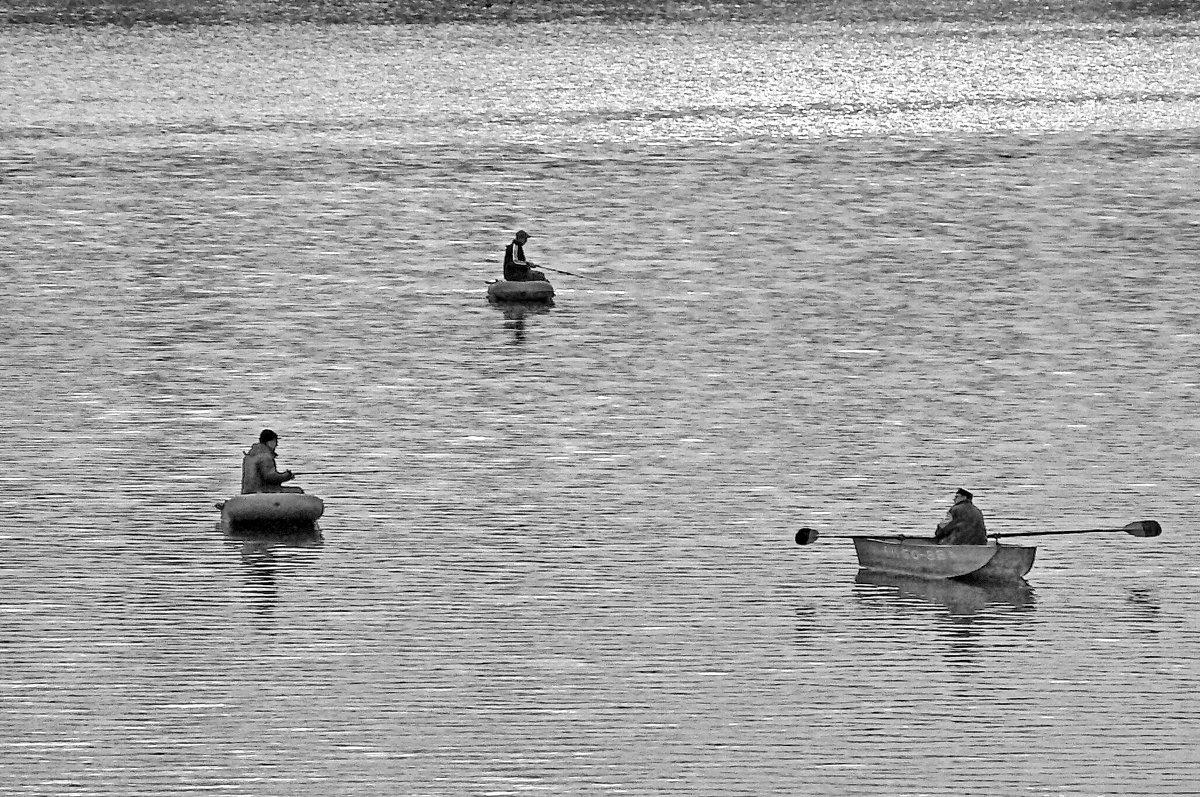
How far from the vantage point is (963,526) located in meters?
37.8

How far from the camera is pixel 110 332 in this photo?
65.9 meters

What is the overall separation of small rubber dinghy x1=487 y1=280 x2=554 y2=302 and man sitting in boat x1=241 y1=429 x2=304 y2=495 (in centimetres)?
2856

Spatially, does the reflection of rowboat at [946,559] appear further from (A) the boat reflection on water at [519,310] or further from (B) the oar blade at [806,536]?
(A) the boat reflection on water at [519,310]

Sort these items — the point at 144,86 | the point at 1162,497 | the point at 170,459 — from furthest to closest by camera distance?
the point at 144,86
the point at 170,459
the point at 1162,497

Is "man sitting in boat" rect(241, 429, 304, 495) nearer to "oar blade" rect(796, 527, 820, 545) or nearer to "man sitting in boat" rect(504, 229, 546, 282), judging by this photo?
"oar blade" rect(796, 527, 820, 545)

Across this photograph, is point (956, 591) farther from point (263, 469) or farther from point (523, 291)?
point (523, 291)

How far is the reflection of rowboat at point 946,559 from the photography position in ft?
123

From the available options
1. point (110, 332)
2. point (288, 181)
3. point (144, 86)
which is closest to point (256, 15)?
point (144, 86)

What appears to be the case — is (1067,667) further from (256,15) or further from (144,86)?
(256,15)

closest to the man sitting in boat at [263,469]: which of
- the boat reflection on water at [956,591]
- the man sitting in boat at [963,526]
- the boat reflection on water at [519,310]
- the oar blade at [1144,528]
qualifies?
the boat reflection on water at [956,591]

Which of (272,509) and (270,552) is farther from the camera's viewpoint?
(272,509)

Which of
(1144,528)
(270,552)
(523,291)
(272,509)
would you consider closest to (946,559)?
(1144,528)

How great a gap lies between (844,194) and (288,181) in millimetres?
21681

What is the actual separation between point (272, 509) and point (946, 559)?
10.7 metres
